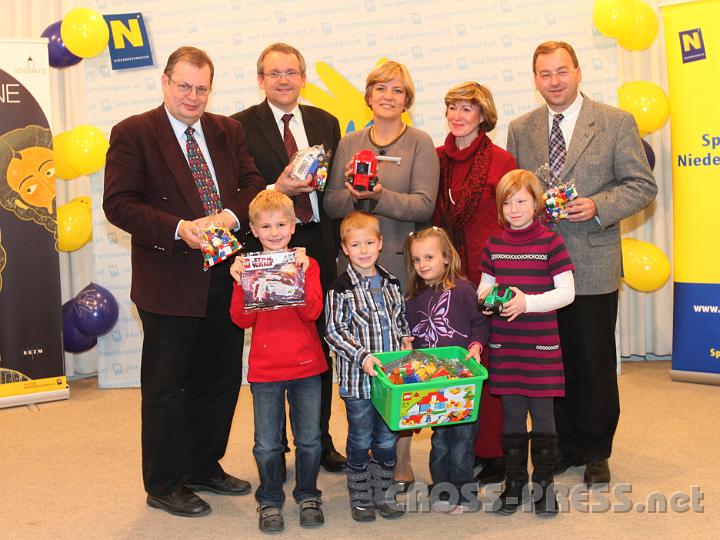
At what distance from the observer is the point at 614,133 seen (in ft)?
12.1

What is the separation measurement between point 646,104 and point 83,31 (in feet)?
12.5

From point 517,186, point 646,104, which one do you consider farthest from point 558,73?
point 646,104

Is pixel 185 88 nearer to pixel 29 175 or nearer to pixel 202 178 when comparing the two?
pixel 202 178

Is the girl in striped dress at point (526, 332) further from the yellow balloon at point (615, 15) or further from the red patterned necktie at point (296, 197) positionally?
the yellow balloon at point (615, 15)

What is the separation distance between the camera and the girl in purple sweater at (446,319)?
3.40 m

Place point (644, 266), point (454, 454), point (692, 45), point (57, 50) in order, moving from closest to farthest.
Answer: point (454, 454), point (692, 45), point (57, 50), point (644, 266)

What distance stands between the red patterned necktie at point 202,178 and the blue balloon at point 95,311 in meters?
2.64

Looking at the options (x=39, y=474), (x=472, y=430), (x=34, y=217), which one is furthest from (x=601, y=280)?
(x=34, y=217)

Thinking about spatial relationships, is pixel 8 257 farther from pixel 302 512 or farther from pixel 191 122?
pixel 302 512

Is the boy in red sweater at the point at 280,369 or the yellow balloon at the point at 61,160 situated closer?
the boy in red sweater at the point at 280,369

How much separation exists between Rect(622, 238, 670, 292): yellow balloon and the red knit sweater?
3.20 metres

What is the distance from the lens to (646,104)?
5.62 meters

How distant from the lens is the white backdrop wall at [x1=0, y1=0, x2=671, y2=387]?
571 cm

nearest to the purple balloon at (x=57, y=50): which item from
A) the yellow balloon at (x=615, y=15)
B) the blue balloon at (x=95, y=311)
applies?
the blue balloon at (x=95, y=311)
